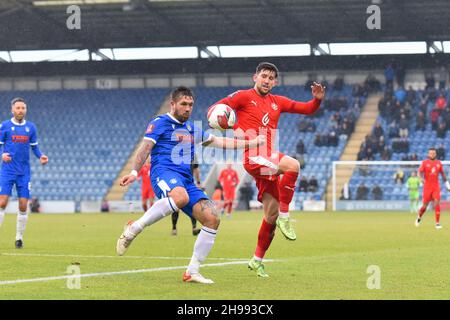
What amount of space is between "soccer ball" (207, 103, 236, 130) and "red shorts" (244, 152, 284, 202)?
1.97 feet

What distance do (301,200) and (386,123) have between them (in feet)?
22.2

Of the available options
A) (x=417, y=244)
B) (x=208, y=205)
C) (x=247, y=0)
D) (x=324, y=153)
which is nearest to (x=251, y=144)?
(x=208, y=205)

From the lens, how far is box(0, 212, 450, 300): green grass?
29.1 feet

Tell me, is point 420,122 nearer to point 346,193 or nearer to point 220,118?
point 346,193

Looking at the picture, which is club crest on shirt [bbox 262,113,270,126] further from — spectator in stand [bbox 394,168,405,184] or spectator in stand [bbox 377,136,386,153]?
spectator in stand [bbox 377,136,386,153]

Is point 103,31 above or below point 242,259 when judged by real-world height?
above

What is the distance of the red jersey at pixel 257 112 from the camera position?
11.0 m

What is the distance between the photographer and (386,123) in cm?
4656

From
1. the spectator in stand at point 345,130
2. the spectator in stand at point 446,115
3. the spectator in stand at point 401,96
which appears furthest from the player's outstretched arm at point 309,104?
the spectator in stand at point 401,96

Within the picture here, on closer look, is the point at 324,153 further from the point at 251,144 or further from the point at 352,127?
the point at 251,144

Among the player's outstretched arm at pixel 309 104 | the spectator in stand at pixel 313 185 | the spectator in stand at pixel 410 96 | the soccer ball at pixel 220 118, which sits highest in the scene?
the spectator in stand at pixel 410 96

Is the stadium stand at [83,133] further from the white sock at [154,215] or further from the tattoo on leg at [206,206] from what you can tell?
the white sock at [154,215]

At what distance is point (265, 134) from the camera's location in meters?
11.1
